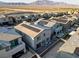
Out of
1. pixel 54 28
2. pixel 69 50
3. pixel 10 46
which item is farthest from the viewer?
pixel 54 28

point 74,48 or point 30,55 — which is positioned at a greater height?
point 74,48

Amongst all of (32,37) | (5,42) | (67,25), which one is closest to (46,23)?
(67,25)

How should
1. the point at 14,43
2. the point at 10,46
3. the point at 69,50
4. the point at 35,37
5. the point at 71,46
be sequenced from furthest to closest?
the point at 35,37 < the point at 14,43 < the point at 10,46 < the point at 71,46 < the point at 69,50

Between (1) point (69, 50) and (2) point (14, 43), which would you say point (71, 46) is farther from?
(2) point (14, 43)

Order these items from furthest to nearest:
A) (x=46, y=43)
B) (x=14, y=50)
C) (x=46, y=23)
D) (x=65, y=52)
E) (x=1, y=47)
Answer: (x=46, y=23)
(x=46, y=43)
(x=14, y=50)
(x=1, y=47)
(x=65, y=52)

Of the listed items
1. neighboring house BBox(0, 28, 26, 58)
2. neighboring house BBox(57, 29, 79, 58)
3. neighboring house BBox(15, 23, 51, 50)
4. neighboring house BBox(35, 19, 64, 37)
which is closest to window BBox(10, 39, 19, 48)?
neighboring house BBox(0, 28, 26, 58)

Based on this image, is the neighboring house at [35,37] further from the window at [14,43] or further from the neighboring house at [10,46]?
the window at [14,43]

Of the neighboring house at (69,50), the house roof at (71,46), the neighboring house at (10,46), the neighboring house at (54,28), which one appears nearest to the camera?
the neighboring house at (69,50)

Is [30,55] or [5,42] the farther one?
[30,55]

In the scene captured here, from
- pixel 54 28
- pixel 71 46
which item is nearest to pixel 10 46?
pixel 71 46

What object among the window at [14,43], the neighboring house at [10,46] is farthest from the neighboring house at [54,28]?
the window at [14,43]

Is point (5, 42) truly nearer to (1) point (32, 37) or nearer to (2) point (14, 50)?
(2) point (14, 50)
